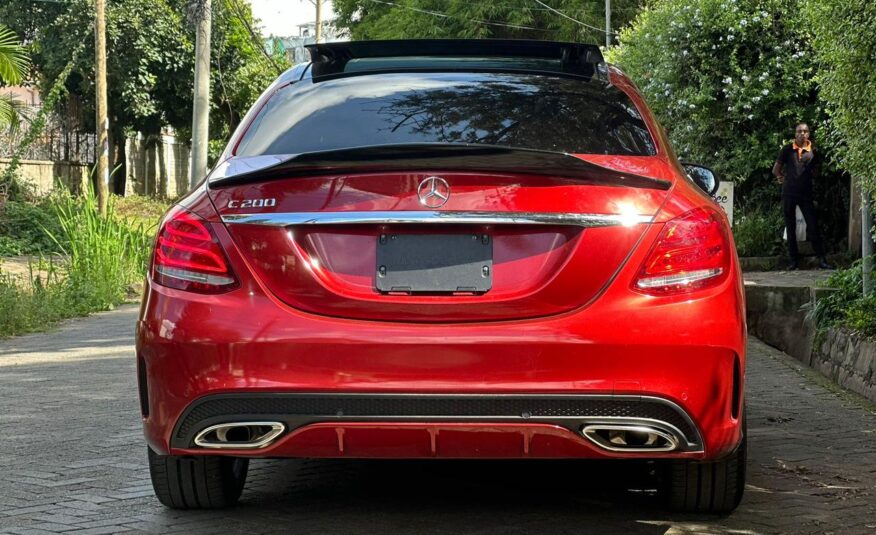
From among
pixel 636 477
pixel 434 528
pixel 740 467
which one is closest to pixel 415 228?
pixel 434 528

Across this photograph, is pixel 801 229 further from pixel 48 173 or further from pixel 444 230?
pixel 48 173

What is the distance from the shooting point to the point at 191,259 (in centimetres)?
421

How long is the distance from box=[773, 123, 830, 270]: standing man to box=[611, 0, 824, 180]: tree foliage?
480mm

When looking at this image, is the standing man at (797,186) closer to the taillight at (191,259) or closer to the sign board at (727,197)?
the sign board at (727,197)

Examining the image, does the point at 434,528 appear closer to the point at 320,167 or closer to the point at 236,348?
the point at 236,348

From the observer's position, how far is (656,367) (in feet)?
13.2

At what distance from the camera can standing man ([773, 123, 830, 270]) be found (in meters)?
15.8

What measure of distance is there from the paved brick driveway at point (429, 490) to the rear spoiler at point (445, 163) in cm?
124

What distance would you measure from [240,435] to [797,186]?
41.6 feet

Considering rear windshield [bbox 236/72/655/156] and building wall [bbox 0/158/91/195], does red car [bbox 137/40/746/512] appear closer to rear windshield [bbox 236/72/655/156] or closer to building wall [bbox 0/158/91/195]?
rear windshield [bbox 236/72/655/156]

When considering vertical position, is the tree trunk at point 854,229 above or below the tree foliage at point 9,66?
below

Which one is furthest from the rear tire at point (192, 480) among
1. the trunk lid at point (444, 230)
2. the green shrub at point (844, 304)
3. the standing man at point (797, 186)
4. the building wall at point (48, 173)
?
the building wall at point (48, 173)

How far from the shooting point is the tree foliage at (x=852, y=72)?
26.6ft

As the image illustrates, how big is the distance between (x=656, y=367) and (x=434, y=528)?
3.55 feet
